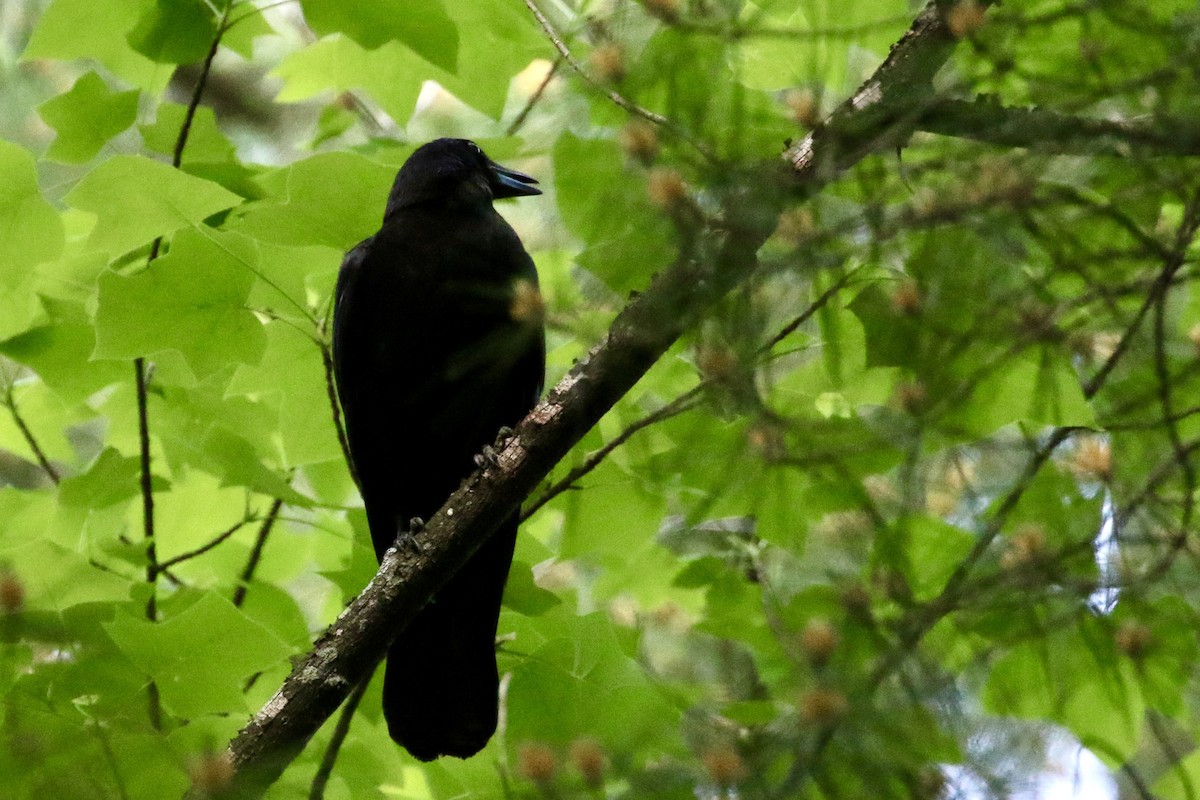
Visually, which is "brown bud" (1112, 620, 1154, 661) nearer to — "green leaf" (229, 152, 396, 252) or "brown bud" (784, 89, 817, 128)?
"brown bud" (784, 89, 817, 128)

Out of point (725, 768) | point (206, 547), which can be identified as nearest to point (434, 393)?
point (206, 547)

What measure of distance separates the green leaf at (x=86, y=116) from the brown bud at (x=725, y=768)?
78.5 inches

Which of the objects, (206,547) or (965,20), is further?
(206,547)

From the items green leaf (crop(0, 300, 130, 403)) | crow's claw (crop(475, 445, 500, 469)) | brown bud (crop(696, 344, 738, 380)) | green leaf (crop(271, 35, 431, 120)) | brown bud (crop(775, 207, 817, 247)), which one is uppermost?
green leaf (crop(271, 35, 431, 120))

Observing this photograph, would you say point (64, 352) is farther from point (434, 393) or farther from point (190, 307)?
point (434, 393)

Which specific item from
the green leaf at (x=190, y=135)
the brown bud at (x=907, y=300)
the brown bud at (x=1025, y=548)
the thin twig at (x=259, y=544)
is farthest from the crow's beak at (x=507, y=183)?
the brown bud at (x=1025, y=548)

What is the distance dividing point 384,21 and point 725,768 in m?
1.66

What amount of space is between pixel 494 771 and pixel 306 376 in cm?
94

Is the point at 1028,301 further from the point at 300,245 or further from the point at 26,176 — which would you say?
the point at 26,176

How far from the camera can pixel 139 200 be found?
2396 millimetres

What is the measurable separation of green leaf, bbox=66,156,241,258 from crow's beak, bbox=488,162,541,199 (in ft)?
4.46

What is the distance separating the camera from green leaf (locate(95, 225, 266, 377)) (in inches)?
96.3

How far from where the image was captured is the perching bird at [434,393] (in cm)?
307

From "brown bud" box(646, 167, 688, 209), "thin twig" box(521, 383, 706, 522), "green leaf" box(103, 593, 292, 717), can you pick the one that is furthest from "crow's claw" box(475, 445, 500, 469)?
"brown bud" box(646, 167, 688, 209)
